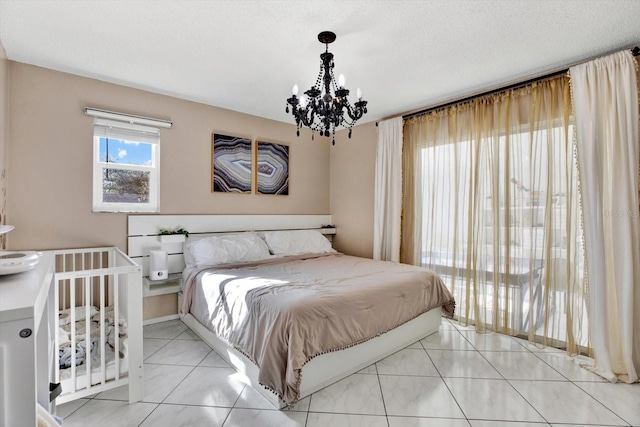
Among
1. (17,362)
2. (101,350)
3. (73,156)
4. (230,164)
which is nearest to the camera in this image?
(17,362)

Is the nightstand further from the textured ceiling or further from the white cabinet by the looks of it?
the white cabinet

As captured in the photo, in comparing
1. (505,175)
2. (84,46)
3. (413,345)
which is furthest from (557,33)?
(84,46)

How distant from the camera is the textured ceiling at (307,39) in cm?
196

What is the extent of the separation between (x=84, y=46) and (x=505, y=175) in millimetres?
3843

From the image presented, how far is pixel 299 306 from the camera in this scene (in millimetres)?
1973

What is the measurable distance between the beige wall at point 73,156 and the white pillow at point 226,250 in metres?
0.53

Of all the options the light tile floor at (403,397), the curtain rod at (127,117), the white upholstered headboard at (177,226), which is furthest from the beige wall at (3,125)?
the light tile floor at (403,397)

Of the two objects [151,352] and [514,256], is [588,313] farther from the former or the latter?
[151,352]

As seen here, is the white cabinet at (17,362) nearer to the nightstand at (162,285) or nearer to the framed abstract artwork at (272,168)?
the nightstand at (162,285)

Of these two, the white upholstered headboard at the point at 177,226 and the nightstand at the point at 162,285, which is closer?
the nightstand at the point at 162,285

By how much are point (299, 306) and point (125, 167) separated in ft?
8.21

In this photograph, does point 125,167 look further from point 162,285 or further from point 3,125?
point 162,285

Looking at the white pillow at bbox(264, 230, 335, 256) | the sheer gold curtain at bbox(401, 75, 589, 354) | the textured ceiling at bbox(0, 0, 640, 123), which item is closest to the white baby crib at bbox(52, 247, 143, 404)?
the textured ceiling at bbox(0, 0, 640, 123)

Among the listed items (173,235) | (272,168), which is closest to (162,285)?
(173,235)
